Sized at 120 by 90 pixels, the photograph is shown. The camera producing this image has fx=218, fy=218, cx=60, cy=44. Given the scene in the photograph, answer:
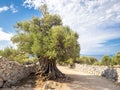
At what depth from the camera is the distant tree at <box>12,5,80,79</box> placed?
20.5 metres

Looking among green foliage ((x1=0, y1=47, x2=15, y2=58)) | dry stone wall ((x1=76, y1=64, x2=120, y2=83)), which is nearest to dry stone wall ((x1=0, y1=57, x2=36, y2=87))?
green foliage ((x1=0, y1=47, x2=15, y2=58))

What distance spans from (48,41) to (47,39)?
0.24 metres

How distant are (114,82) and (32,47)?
8.97 metres

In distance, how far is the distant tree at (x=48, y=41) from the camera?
20484 millimetres

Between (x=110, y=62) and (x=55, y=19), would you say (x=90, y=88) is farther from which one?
(x=110, y=62)

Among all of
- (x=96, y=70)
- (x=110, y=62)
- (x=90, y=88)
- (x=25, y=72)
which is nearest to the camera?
(x=90, y=88)

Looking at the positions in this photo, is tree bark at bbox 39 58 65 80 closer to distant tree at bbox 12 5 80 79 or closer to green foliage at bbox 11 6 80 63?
distant tree at bbox 12 5 80 79

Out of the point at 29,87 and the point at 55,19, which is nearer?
the point at 29,87

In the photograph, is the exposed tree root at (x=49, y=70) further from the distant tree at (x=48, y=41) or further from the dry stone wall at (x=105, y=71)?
the dry stone wall at (x=105, y=71)

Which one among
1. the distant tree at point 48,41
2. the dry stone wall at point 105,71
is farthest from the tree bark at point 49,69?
the dry stone wall at point 105,71

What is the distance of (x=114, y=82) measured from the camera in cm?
2205

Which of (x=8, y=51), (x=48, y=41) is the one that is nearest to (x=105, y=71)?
(x=48, y=41)

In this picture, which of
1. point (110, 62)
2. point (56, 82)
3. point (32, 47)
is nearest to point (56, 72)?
point (56, 82)

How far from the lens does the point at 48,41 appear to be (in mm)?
21047
